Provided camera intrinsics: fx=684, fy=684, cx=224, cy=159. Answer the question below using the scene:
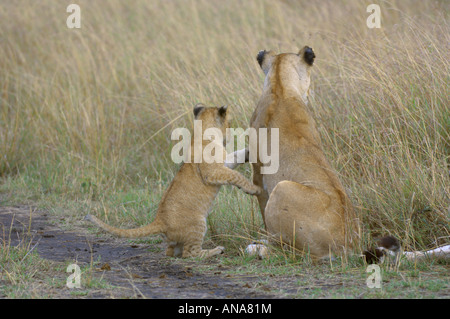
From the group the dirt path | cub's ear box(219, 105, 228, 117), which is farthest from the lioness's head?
the dirt path

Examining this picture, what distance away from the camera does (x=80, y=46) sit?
10.5 meters

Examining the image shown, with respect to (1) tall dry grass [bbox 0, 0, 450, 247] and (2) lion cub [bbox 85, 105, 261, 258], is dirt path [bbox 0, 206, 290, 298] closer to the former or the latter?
(2) lion cub [bbox 85, 105, 261, 258]

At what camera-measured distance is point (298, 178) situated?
193 inches

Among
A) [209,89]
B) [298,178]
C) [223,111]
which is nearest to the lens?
[298,178]

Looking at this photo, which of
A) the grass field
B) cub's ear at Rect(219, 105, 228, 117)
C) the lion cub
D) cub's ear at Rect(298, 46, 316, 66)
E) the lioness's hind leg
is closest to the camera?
the lioness's hind leg

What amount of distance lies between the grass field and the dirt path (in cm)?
46

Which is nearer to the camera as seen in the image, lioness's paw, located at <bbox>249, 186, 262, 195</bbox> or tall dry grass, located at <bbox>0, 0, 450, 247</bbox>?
lioness's paw, located at <bbox>249, 186, 262, 195</bbox>

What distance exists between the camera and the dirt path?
4168 millimetres

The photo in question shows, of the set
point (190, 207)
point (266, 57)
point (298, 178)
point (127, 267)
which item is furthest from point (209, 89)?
point (127, 267)

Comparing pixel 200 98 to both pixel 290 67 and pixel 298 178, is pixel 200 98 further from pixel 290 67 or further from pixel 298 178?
pixel 298 178

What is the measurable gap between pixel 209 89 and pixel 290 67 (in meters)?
2.84

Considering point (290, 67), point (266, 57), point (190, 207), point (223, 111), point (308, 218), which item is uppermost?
point (266, 57)

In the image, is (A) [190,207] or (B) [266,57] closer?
(A) [190,207]
